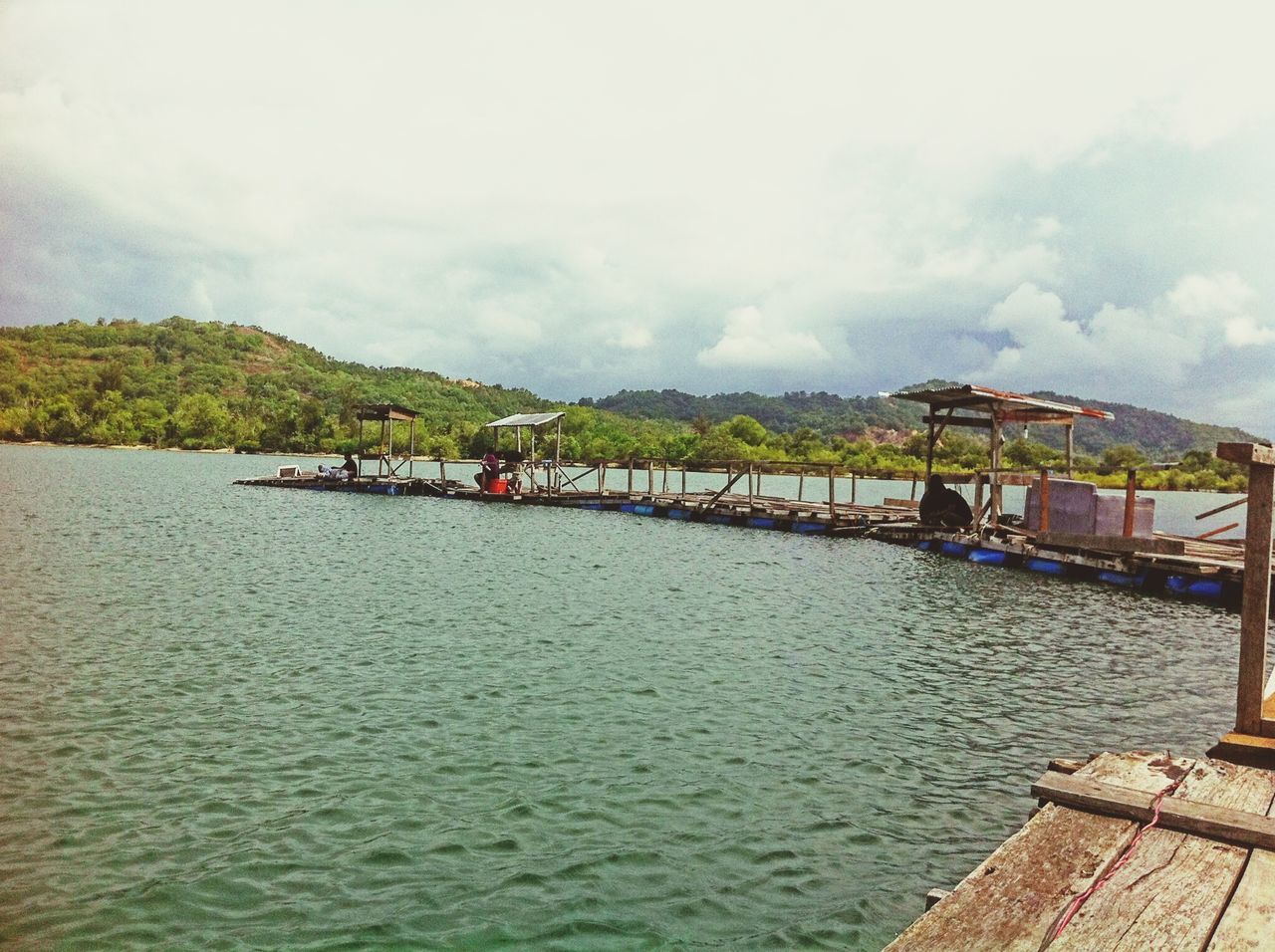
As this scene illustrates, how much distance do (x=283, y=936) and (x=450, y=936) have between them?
1.11 meters

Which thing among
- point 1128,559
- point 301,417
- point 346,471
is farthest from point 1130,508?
point 301,417

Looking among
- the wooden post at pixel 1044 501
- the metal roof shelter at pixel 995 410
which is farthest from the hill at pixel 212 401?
the wooden post at pixel 1044 501

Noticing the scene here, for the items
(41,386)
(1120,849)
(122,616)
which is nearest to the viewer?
(1120,849)

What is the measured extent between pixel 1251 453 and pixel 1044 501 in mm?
20172

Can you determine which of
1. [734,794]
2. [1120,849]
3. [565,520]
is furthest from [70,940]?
[565,520]

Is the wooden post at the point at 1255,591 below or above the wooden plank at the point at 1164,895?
above

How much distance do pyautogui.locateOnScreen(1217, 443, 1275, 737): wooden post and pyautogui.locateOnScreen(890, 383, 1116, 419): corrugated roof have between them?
63.4ft

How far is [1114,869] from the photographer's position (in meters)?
4.20

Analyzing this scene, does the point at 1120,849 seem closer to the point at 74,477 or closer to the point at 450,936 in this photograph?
the point at 450,936

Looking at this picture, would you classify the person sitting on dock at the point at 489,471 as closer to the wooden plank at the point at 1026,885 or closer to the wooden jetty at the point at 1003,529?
the wooden jetty at the point at 1003,529

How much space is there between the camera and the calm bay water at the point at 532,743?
6.33m

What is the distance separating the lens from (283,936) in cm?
581

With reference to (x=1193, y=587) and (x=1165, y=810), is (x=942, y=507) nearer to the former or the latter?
(x=1193, y=587)

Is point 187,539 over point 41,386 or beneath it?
beneath
